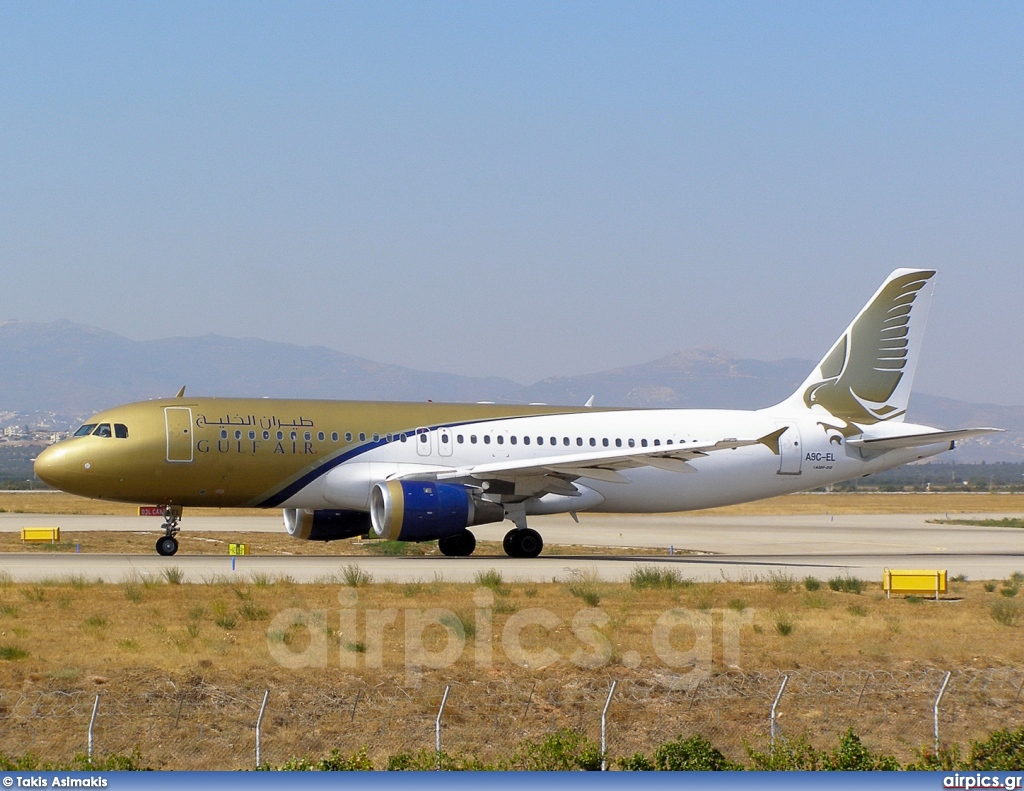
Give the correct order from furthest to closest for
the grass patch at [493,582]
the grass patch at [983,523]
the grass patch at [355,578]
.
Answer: the grass patch at [983,523] → the grass patch at [355,578] → the grass patch at [493,582]

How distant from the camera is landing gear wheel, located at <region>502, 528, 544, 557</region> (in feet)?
113

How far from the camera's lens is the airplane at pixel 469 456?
105 feet

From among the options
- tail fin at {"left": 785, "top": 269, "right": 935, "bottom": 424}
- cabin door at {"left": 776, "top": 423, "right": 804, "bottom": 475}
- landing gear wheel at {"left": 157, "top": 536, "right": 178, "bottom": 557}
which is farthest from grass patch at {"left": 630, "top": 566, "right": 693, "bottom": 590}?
tail fin at {"left": 785, "top": 269, "right": 935, "bottom": 424}

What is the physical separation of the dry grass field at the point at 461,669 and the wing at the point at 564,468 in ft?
27.6

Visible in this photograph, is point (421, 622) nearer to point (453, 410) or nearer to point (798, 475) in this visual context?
point (453, 410)

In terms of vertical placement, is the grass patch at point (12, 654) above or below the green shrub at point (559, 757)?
above

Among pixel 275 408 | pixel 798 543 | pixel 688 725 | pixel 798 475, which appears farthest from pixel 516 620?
pixel 798 543

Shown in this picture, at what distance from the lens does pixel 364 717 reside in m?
16.2

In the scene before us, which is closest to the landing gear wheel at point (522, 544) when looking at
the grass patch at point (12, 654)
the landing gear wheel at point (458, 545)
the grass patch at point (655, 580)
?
the landing gear wheel at point (458, 545)

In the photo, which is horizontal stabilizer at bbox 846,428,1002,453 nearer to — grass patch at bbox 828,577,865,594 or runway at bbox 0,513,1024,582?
runway at bbox 0,513,1024,582

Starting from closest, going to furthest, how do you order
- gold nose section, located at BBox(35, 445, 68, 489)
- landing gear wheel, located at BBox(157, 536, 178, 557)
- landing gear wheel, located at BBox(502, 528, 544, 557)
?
gold nose section, located at BBox(35, 445, 68, 489) → landing gear wheel, located at BBox(157, 536, 178, 557) → landing gear wheel, located at BBox(502, 528, 544, 557)

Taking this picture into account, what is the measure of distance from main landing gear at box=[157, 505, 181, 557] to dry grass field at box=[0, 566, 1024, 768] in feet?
29.8

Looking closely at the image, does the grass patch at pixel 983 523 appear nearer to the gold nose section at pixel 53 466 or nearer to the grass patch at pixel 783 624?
the grass patch at pixel 783 624

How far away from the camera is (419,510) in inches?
1214
